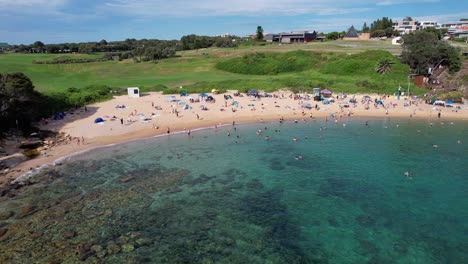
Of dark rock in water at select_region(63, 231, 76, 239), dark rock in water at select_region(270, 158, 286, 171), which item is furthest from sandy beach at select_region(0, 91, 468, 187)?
dark rock in water at select_region(63, 231, 76, 239)

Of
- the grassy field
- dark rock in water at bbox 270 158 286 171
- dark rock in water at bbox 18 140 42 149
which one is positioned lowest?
dark rock in water at bbox 270 158 286 171

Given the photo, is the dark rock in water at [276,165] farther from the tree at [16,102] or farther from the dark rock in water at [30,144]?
the tree at [16,102]

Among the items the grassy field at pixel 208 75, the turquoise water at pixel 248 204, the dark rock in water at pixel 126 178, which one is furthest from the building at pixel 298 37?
the dark rock in water at pixel 126 178

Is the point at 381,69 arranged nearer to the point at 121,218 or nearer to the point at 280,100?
the point at 280,100

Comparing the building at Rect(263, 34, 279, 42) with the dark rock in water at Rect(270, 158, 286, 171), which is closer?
the dark rock in water at Rect(270, 158, 286, 171)

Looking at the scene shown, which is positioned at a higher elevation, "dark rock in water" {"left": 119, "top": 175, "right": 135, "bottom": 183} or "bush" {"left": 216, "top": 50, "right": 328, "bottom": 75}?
"bush" {"left": 216, "top": 50, "right": 328, "bottom": 75}

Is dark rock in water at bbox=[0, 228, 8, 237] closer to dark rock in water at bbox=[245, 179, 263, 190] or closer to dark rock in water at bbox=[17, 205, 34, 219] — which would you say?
dark rock in water at bbox=[17, 205, 34, 219]
